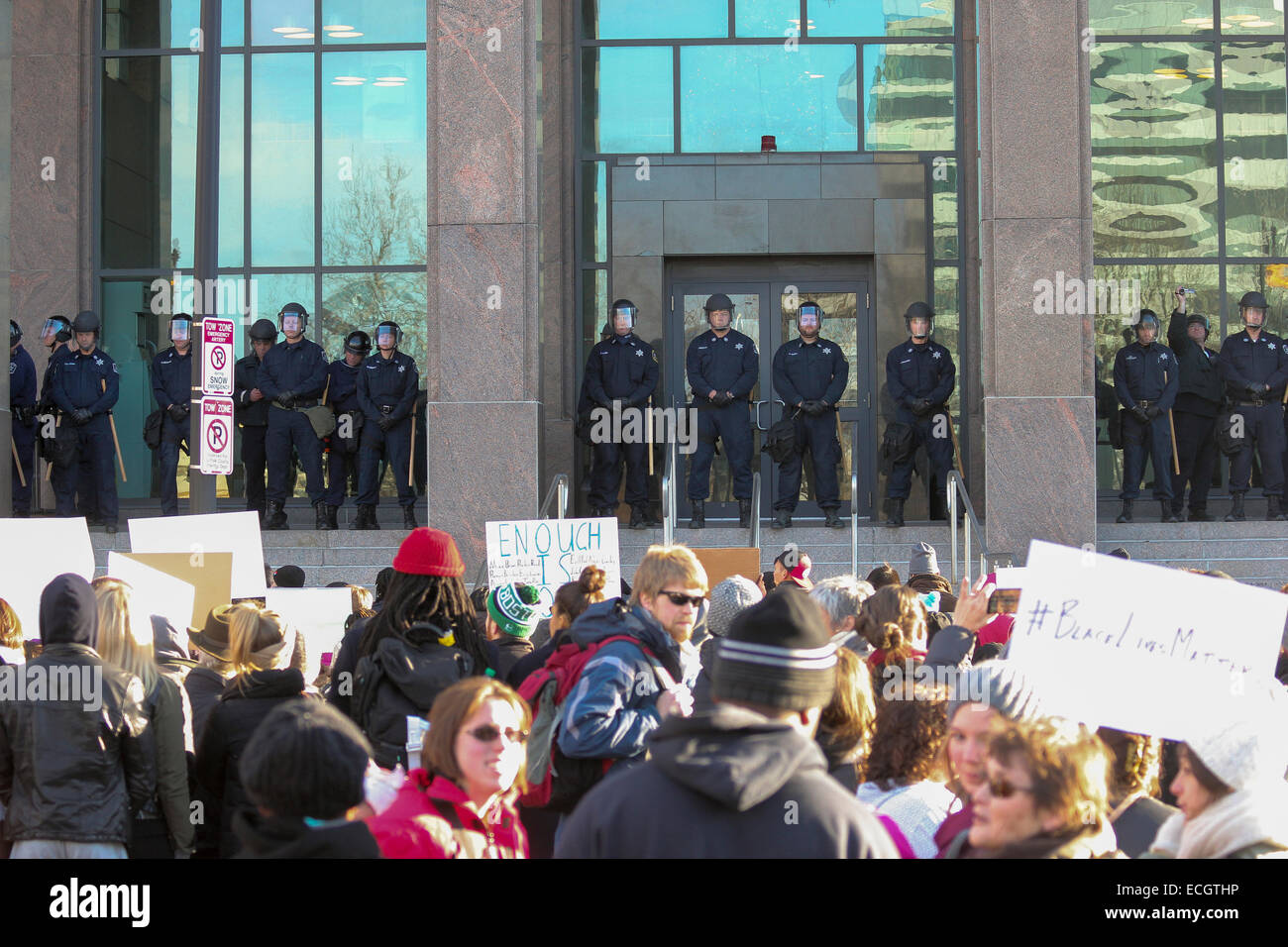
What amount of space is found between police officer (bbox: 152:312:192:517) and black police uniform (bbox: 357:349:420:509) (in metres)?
1.89

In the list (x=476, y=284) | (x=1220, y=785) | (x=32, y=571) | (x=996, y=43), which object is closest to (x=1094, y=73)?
(x=996, y=43)

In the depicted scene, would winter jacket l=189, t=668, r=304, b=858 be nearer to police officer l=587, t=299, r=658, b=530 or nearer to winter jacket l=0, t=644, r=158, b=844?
winter jacket l=0, t=644, r=158, b=844

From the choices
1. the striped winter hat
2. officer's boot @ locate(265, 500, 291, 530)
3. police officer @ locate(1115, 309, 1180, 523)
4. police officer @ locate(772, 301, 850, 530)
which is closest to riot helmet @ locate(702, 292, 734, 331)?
police officer @ locate(772, 301, 850, 530)

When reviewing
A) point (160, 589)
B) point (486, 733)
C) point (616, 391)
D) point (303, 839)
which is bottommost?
point (303, 839)

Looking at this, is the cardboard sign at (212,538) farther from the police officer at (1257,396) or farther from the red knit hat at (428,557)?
the police officer at (1257,396)

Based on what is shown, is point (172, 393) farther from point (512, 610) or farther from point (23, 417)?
point (512, 610)

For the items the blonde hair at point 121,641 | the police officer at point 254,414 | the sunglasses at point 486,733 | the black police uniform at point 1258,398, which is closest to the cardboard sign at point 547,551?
the blonde hair at point 121,641

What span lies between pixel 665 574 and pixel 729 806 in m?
2.33

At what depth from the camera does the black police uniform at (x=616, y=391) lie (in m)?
15.3

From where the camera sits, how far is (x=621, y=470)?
15.4m

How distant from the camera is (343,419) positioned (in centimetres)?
1555

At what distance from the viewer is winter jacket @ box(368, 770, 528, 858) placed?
3430mm

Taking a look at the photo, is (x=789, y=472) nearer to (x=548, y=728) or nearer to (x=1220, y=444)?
(x=1220, y=444)

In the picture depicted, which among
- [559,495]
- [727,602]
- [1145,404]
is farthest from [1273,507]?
[727,602]
